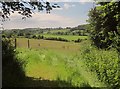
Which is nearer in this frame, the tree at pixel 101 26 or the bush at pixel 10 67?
the bush at pixel 10 67

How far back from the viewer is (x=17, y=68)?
1556cm

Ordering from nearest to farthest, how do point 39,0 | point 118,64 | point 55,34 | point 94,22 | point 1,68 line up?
point 118,64, point 1,68, point 39,0, point 94,22, point 55,34

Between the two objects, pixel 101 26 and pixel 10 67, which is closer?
pixel 10 67

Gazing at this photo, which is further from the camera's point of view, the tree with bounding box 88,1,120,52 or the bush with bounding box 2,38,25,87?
the tree with bounding box 88,1,120,52

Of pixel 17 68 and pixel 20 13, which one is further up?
pixel 20 13

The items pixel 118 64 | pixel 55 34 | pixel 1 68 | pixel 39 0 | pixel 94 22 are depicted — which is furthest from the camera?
pixel 55 34

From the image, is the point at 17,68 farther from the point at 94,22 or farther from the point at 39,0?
the point at 94,22

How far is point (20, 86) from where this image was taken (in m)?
13.5

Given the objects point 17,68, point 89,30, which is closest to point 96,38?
point 89,30

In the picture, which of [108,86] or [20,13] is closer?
[108,86]

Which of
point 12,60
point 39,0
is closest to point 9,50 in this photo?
point 12,60

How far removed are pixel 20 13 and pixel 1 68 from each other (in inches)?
114

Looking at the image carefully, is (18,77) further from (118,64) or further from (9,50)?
(118,64)

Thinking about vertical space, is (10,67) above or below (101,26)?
below
